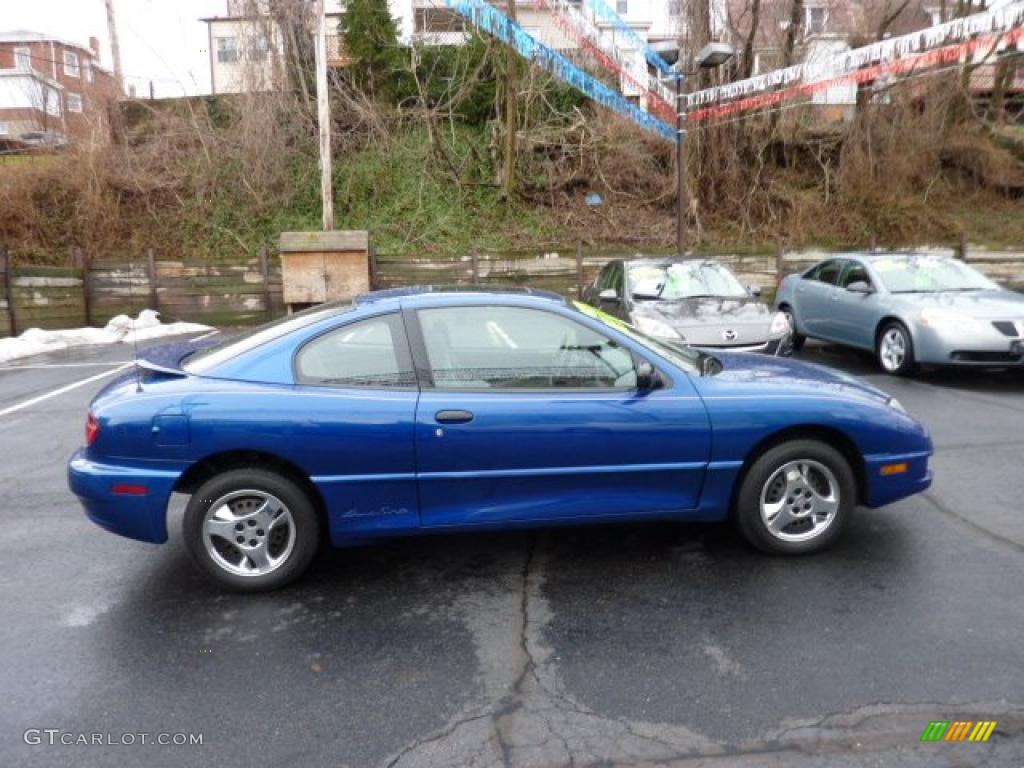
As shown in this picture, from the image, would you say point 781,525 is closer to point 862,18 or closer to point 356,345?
point 356,345

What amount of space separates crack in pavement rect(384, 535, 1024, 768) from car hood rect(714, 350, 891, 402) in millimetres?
1641

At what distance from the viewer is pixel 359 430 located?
12.4 ft

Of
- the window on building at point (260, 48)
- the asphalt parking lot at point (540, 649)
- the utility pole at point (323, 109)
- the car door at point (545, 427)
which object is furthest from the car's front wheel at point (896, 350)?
the window on building at point (260, 48)

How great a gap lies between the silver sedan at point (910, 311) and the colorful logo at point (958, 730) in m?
6.55

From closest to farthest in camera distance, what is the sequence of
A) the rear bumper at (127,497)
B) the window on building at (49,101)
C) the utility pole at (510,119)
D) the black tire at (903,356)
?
the rear bumper at (127,497)
the black tire at (903,356)
the utility pole at (510,119)
the window on building at (49,101)

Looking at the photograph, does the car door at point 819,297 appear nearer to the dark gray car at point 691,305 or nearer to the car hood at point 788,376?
the dark gray car at point 691,305

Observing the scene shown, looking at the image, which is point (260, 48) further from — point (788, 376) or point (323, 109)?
point (788, 376)

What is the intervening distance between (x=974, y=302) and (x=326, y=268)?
40.2 feet

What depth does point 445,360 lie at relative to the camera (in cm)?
400

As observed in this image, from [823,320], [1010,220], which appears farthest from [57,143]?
[1010,220]

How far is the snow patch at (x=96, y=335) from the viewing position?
13430 millimetres

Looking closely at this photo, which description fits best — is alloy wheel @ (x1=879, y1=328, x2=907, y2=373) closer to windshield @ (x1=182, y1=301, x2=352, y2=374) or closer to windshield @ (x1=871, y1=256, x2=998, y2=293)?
windshield @ (x1=871, y1=256, x2=998, y2=293)

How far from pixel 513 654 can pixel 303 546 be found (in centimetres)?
120

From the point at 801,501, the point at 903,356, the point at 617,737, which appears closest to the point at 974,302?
the point at 903,356
